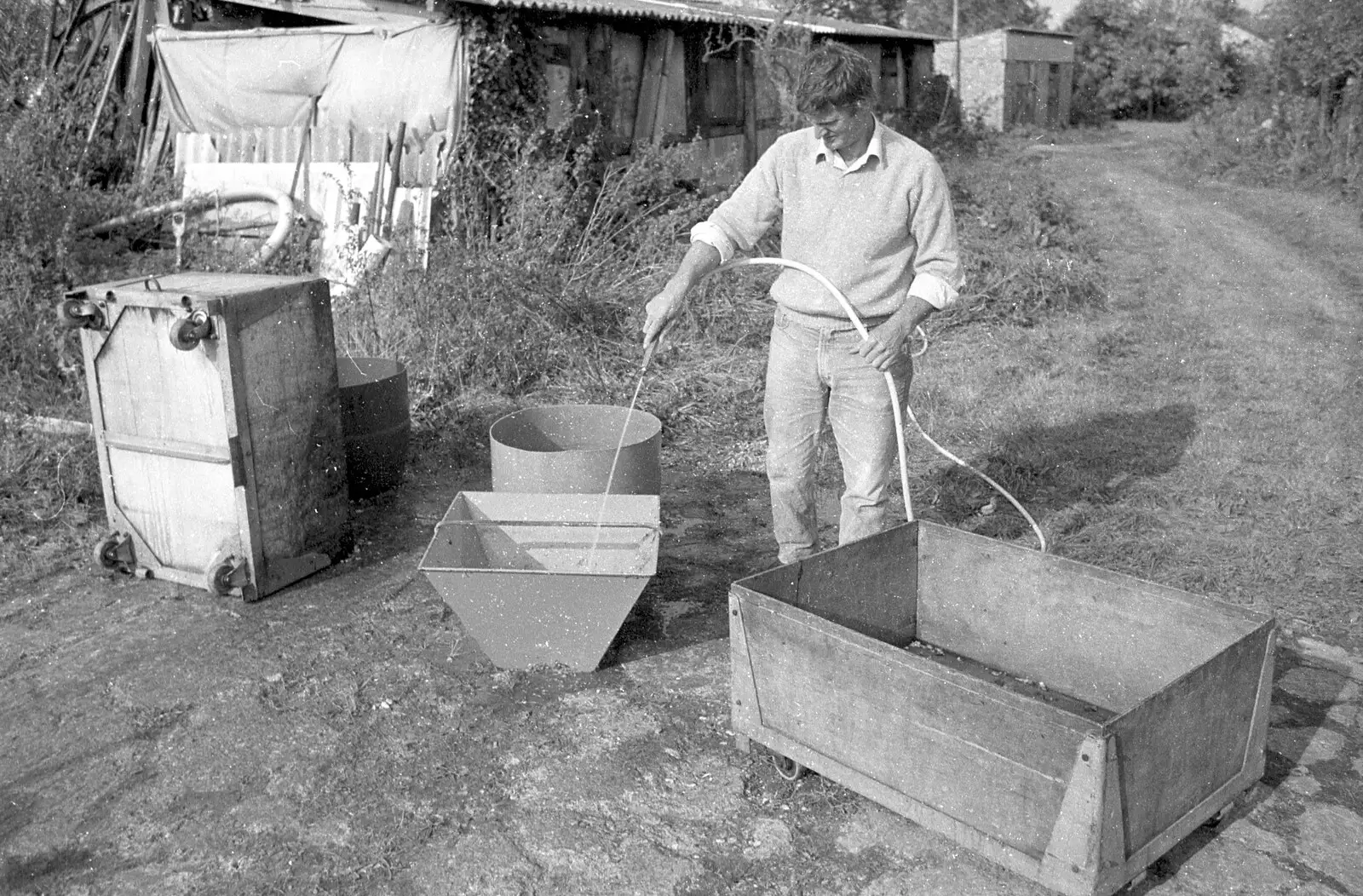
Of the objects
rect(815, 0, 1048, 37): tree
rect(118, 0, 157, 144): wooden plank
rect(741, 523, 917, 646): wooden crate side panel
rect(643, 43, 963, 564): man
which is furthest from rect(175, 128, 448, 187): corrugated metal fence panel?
rect(815, 0, 1048, 37): tree

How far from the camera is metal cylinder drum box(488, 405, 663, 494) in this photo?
4535 millimetres

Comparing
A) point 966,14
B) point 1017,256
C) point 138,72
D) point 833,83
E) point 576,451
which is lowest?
point 576,451

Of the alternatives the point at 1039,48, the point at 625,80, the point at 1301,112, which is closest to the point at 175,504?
the point at 625,80

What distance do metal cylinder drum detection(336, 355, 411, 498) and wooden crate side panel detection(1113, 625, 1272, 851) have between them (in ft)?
13.2

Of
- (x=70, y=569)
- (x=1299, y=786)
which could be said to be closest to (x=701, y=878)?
(x=1299, y=786)

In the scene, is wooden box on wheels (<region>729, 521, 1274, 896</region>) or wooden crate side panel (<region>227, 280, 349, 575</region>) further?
wooden crate side panel (<region>227, 280, 349, 575</region>)

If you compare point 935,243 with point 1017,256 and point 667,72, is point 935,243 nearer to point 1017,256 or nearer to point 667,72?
point 1017,256

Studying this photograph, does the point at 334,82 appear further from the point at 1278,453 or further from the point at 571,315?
the point at 1278,453

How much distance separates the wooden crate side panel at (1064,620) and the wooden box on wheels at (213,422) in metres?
2.59

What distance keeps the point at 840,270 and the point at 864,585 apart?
1.05 meters

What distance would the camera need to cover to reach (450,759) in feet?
11.8

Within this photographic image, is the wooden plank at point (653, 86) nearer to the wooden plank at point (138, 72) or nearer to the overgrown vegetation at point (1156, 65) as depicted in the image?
the wooden plank at point (138, 72)

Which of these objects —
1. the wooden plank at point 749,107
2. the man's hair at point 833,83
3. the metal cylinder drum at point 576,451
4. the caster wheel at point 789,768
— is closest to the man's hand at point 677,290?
the man's hair at point 833,83

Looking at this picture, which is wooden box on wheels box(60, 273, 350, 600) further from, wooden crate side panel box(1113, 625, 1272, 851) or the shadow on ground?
wooden crate side panel box(1113, 625, 1272, 851)
